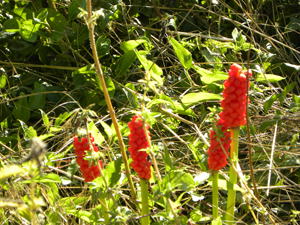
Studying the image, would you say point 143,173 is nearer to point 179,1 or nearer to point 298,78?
point 298,78

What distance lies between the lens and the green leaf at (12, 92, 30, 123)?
1.39 metres

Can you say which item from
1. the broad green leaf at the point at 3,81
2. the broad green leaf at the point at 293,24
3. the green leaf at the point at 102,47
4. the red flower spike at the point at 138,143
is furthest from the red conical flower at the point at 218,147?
the broad green leaf at the point at 293,24

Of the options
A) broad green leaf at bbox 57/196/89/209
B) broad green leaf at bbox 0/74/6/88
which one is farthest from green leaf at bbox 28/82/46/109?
broad green leaf at bbox 57/196/89/209

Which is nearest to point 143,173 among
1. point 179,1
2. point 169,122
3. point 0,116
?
point 169,122

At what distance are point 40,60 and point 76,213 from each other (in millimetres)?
941

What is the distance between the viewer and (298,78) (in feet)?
5.37

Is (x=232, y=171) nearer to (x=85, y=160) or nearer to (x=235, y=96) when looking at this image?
(x=235, y=96)

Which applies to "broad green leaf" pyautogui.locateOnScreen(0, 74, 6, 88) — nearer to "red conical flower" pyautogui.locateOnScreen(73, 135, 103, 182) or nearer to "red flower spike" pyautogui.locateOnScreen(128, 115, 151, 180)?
"red conical flower" pyautogui.locateOnScreen(73, 135, 103, 182)

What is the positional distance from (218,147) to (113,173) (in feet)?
0.90

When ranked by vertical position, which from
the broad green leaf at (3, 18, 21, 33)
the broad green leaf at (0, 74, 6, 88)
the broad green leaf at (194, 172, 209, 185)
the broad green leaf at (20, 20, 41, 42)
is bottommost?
the broad green leaf at (194, 172, 209, 185)

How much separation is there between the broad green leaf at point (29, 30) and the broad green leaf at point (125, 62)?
38cm

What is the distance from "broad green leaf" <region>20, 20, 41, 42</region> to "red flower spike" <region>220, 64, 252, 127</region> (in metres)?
0.97

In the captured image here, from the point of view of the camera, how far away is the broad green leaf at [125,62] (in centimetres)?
140

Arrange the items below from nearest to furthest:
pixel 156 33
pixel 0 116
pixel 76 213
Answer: pixel 76 213, pixel 0 116, pixel 156 33
